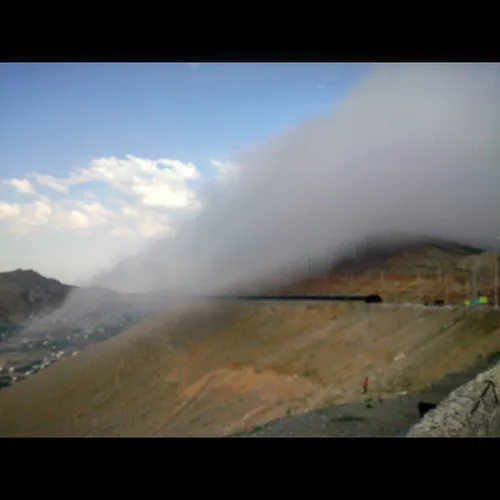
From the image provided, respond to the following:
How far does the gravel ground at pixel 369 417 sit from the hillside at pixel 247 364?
0.34ft

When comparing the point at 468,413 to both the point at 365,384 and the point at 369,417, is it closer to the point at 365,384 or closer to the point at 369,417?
the point at 369,417

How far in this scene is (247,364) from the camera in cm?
466

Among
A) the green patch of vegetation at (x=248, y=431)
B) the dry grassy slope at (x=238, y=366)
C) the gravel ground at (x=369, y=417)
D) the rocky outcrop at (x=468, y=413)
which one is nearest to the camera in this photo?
the rocky outcrop at (x=468, y=413)

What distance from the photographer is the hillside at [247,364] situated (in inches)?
159

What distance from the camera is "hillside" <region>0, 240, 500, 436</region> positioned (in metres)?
4.04

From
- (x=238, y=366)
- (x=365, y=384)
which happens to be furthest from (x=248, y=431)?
(x=365, y=384)

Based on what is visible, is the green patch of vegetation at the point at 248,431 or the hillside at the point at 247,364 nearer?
the green patch of vegetation at the point at 248,431

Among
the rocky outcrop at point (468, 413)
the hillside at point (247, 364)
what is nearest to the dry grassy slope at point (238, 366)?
the hillside at point (247, 364)

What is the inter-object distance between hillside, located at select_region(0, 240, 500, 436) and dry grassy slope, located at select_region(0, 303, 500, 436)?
0.01 metres

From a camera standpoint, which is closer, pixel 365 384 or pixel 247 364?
pixel 365 384

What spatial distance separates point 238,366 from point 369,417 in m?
1.47

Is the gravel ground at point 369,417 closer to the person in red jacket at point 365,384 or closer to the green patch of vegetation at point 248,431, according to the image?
the green patch of vegetation at point 248,431
